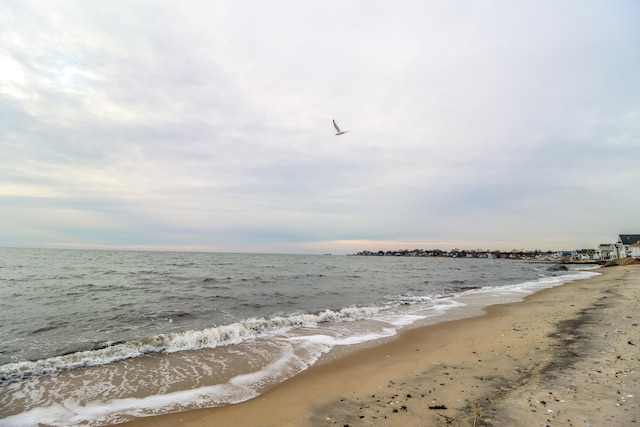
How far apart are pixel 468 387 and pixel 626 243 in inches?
4472

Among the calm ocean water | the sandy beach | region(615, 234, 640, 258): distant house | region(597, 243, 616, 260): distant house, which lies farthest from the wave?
region(597, 243, 616, 260): distant house

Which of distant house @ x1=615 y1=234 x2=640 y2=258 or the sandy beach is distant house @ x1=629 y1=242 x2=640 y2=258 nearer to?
distant house @ x1=615 y1=234 x2=640 y2=258

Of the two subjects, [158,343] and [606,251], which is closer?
[158,343]

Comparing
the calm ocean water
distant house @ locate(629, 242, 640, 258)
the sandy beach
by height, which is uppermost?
distant house @ locate(629, 242, 640, 258)

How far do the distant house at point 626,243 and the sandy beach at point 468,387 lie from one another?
10304 centimetres

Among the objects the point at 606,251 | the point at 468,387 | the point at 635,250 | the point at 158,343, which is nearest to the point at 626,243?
the point at 635,250

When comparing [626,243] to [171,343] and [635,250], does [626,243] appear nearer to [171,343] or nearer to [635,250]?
[635,250]

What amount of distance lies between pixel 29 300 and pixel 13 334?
7.17m

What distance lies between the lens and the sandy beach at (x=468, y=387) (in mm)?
4426

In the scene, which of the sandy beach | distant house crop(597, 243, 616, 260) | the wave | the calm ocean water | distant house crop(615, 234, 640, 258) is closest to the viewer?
the sandy beach

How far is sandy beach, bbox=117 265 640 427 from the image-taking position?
4426 mm

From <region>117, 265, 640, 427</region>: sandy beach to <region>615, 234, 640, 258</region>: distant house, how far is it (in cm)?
10304

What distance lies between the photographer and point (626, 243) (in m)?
84.4

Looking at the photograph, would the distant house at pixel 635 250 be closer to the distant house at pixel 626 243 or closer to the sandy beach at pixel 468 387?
the distant house at pixel 626 243
